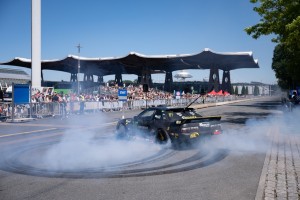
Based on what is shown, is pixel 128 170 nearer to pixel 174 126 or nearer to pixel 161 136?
pixel 174 126

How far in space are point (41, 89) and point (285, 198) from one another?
85.5 feet

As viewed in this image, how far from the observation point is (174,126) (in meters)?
8.88

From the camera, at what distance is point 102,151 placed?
345 inches

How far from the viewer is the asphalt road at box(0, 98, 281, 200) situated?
5.20m

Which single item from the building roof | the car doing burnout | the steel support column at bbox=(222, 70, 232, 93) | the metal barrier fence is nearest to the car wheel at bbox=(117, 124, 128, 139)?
the car doing burnout

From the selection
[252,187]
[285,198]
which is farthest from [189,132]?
[285,198]

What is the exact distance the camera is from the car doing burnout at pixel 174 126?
8.84 metres

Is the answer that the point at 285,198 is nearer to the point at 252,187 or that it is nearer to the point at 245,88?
the point at 252,187

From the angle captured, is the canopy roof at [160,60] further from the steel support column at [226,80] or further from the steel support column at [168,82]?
the steel support column at [226,80]

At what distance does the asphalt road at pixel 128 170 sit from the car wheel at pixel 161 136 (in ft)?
0.61

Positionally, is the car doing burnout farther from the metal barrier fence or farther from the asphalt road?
the metal barrier fence

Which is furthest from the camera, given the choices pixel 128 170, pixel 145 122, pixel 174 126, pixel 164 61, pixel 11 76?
pixel 11 76

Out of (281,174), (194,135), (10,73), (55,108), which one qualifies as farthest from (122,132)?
(10,73)

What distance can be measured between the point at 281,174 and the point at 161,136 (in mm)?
3738
